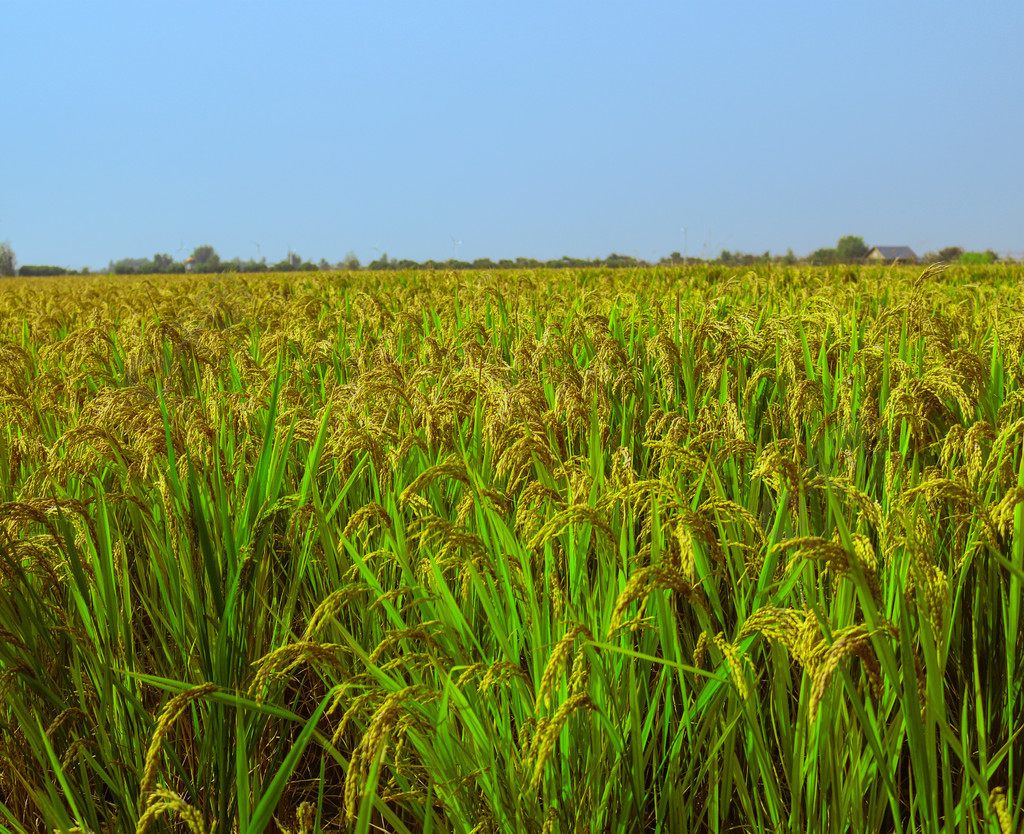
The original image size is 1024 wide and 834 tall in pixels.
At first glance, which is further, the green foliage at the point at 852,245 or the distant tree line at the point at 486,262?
the green foliage at the point at 852,245

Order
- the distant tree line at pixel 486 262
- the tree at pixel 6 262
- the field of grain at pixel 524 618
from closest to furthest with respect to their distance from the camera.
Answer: the field of grain at pixel 524 618 < the distant tree line at pixel 486 262 < the tree at pixel 6 262

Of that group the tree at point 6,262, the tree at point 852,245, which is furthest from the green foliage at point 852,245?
the tree at point 6,262

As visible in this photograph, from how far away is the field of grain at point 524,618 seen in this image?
1164mm

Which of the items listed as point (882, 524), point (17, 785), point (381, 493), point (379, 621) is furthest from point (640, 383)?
point (17, 785)

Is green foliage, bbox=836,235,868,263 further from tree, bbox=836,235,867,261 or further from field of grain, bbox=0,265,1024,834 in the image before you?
field of grain, bbox=0,265,1024,834

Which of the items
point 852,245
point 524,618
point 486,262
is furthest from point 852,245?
point 524,618

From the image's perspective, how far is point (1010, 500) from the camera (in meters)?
1.17

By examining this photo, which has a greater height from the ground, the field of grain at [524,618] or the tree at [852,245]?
the tree at [852,245]

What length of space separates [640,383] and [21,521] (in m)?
1.99

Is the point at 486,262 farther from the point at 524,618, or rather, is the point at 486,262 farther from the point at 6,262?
the point at 6,262

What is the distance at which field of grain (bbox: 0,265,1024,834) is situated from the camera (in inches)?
45.8

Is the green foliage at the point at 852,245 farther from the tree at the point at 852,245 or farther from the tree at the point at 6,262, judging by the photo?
the tree at the point at 6,262

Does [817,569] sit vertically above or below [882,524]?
below

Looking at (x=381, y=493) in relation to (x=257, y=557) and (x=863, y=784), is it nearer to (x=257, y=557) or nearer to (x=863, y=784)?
(x=257, y=557)
